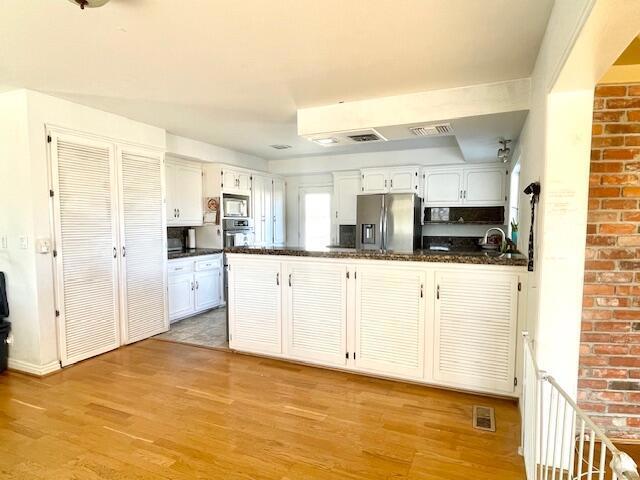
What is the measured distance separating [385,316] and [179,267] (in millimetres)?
2921

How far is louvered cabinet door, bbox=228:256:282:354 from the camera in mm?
3340

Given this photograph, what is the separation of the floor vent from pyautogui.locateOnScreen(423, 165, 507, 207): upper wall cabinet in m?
3.22

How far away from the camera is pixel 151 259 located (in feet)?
13.4

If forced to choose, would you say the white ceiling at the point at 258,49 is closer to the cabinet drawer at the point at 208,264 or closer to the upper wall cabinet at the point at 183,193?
the upper wall cabinet at the point at 183,193

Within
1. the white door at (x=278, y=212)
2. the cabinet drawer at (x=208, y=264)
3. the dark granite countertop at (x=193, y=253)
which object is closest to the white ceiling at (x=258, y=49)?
the dark granite countertop at (x=193, y=253)

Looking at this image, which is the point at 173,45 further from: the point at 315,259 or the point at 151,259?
the point at 151,259

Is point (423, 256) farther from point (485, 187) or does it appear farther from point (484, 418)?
point (485, 187)

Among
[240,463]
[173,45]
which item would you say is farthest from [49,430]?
[173,45]

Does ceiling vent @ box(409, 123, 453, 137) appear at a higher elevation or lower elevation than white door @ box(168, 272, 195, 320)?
higher

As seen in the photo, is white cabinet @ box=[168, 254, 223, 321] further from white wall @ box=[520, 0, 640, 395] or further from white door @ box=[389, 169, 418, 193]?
white wall @ box=[520, 0, 640, 395]

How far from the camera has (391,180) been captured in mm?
5344

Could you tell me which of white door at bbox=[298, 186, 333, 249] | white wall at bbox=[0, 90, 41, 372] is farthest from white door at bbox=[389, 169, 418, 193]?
white wall at bbox=[0, 90, 41, 372]

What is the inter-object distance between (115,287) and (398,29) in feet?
11.3

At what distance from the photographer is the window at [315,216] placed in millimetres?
6452
